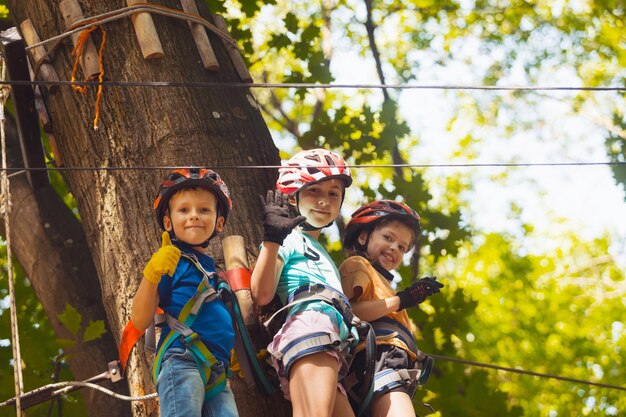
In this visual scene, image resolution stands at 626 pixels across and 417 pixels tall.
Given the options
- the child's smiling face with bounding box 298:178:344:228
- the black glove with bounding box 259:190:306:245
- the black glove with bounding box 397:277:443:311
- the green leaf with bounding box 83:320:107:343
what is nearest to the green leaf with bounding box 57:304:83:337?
the green leaf with bounding box 83:320:107:343

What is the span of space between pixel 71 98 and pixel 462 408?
149 inches

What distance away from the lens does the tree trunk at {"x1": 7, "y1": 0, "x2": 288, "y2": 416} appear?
4.52 m

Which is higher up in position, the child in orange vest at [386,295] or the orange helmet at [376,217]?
the orange helmet at [376,217]

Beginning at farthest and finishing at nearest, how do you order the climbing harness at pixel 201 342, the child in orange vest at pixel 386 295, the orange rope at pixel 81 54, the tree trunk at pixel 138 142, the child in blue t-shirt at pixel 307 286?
the orange rope at pixel 81 54 → the tree trunk at pixel 138 142 → the child in orange vest at pixel 386 295 → the child in blue t-shirt at pixel 307 286 → the climbing harness at pixel 201 342

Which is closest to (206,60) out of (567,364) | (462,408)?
(462,408)

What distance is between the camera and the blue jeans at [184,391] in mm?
3473

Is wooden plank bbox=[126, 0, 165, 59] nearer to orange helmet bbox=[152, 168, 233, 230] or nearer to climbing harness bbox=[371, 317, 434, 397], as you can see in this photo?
orange helmet bbox=[152, 168, 233, 230]

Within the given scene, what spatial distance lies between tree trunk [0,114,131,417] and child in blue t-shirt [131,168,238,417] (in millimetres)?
2233

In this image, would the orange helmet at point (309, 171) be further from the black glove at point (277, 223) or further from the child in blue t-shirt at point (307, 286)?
the black glove at point (277, 223)

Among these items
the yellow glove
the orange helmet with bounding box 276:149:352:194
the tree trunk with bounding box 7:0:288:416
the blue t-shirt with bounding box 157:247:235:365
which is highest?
the tree trunk with bounding box 7:0:288:416

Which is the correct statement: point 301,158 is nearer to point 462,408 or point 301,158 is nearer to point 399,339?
point 399,339

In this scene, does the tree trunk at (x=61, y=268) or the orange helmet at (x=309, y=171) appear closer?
the orange helmet at (x=309, y=171)

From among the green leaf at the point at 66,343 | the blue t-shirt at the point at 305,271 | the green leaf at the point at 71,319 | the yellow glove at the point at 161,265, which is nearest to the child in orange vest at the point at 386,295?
the blue t-shirt at the point at 305,271

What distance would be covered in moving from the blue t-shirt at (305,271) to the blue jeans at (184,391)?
1.89 ft
